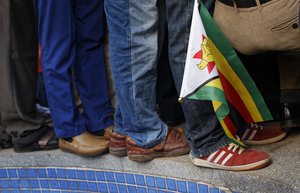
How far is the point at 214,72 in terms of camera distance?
2.34 m

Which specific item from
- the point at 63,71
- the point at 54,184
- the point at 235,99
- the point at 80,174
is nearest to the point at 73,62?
the point at 63,71

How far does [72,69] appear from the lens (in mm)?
2982

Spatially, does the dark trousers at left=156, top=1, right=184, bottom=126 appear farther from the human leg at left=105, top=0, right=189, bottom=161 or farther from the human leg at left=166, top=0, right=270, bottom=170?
the human leg at left=166, top=0, right=270, bottom=170

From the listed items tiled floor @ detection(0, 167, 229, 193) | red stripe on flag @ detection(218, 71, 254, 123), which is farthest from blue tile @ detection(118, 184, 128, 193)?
red stripe on flag @ detection(218, 71, 254, 123)

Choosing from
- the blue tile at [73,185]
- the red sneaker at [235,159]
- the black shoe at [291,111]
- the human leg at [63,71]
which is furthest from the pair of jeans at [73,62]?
the black shoe at [291,111]

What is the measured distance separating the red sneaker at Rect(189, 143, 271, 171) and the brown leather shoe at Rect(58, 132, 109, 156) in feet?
2.02

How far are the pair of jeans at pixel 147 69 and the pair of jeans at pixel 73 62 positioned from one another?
1.07ft

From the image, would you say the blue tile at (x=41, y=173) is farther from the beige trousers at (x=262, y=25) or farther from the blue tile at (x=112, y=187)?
the beige trousers at (x=262, y=25)

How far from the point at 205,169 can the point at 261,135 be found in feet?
1.10

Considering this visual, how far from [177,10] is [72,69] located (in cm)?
82

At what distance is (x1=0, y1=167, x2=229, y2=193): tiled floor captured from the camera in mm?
2674

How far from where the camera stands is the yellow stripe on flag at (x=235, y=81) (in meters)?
2.31

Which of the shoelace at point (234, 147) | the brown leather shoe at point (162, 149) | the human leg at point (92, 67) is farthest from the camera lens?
the human leg at point (92, 67)

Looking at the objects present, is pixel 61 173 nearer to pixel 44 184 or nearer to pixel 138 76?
pixel 44 184
